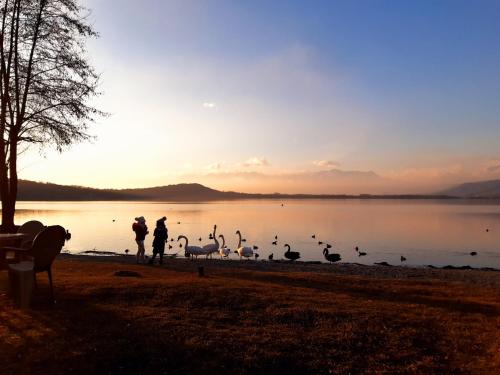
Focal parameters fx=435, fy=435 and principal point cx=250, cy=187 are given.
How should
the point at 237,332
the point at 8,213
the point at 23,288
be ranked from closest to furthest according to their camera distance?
the point at 237,332, the point at 23,288, the point at 8,213

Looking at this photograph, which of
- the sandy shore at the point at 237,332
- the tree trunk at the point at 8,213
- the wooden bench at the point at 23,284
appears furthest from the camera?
the tree trunk at the point at 8,213

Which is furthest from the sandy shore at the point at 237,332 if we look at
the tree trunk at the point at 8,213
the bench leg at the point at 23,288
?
the tree trunk at the point at 8,213

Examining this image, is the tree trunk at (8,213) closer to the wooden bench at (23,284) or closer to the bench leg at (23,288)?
the wooden bench at (23,284)

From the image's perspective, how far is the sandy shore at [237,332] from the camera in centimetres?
696

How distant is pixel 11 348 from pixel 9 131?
44.1 feet

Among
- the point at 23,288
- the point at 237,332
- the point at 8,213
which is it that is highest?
the point at 8,213

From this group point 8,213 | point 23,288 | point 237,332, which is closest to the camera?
point 237,332

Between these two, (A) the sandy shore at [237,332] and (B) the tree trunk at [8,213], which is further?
(B) the tree trunk at [8,213]

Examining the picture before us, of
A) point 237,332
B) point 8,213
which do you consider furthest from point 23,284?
point 8,213

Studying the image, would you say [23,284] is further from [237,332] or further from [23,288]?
[237,332]

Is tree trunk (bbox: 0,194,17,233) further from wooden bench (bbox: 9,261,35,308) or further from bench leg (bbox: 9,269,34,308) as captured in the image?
bench leg (bbox: 9,269,34,308)

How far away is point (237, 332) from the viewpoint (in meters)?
8.31

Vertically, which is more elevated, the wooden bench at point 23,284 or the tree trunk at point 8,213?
the tree trunk at point 8,213

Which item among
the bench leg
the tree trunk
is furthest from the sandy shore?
the tree trunk
